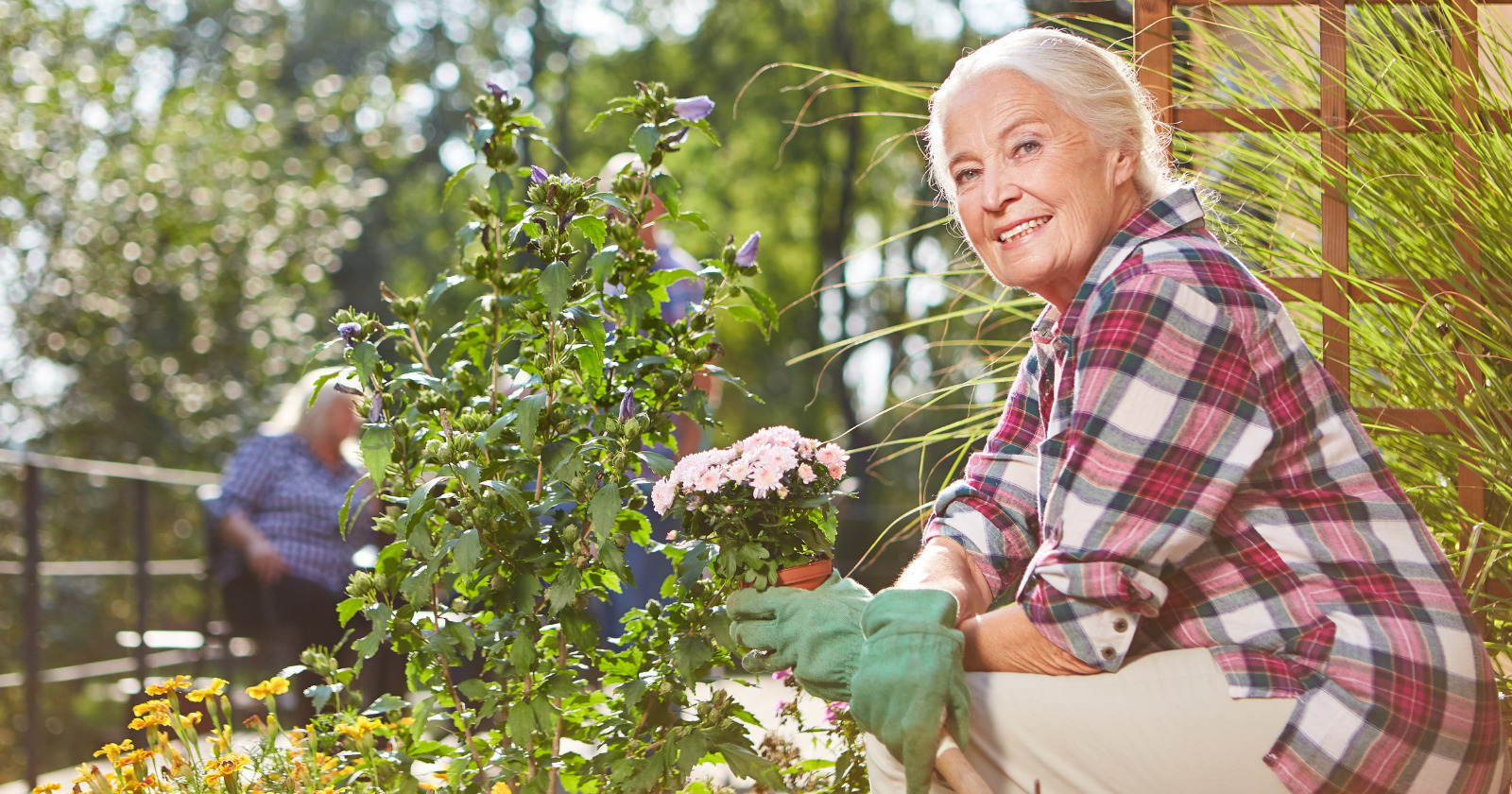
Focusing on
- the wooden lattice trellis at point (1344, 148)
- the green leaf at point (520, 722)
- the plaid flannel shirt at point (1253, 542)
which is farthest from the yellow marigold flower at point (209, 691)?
the wooden lattice trellis at point (1344, 148)

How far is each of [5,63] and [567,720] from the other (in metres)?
9.60

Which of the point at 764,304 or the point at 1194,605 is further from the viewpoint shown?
the point at 764,304

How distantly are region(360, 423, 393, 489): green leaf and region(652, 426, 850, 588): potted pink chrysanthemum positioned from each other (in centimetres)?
37

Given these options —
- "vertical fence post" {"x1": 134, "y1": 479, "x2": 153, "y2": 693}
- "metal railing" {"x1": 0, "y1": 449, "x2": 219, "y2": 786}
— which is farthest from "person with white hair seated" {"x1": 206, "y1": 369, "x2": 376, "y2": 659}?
"vertical fence post" {"x1": 134, "y1": 479, "x2": 153, "y2": 693}

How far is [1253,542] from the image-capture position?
1263mm

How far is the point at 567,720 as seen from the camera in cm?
190

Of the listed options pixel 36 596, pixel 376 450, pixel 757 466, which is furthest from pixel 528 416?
pixel 36 596

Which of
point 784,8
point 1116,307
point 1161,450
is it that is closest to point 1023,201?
point 1116,307

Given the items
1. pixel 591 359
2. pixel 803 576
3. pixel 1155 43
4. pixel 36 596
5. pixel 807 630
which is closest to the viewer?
pixel 807 630

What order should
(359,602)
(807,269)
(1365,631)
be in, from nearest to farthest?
1. (1365,631)
2. (359,602)
3. (807,269)

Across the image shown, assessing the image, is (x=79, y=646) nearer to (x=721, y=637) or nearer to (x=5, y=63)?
(x=5, y=63)

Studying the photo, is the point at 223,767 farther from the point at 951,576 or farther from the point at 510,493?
the point at 951,576

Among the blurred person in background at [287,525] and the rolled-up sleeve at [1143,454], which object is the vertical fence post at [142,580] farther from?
the rolled-up sleeve at [1143,454]

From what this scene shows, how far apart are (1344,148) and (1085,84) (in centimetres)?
63
